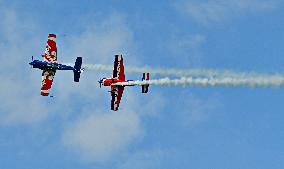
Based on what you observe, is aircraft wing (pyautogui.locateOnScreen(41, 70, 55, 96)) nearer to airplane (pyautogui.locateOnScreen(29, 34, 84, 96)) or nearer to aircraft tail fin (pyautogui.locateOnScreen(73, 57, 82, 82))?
airplane (pyautogui.locateOnScreen(29, 34, 84, 96))

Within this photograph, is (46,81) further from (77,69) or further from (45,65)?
(77,69)

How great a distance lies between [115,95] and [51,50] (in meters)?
13.7

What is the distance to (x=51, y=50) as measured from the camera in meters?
118

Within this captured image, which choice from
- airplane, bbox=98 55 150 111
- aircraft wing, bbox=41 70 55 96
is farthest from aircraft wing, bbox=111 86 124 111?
aircraft wing, bbox=41 70 55 96

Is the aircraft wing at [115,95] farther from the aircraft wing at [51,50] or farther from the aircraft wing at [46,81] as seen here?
the aircraft wing at [46,81]

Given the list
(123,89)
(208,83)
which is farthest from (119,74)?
(208,83)

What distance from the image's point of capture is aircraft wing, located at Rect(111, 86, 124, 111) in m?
113

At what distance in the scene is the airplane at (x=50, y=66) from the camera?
374ft

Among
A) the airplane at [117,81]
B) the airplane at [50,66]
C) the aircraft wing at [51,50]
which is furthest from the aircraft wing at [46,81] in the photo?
the airplane at [117,81]

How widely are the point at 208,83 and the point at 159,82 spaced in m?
18.2

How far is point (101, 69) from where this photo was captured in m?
118

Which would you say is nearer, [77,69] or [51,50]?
[77,69]

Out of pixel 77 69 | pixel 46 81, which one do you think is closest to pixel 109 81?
pixel 77 69

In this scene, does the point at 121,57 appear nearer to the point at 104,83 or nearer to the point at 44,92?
the point at 104,83
